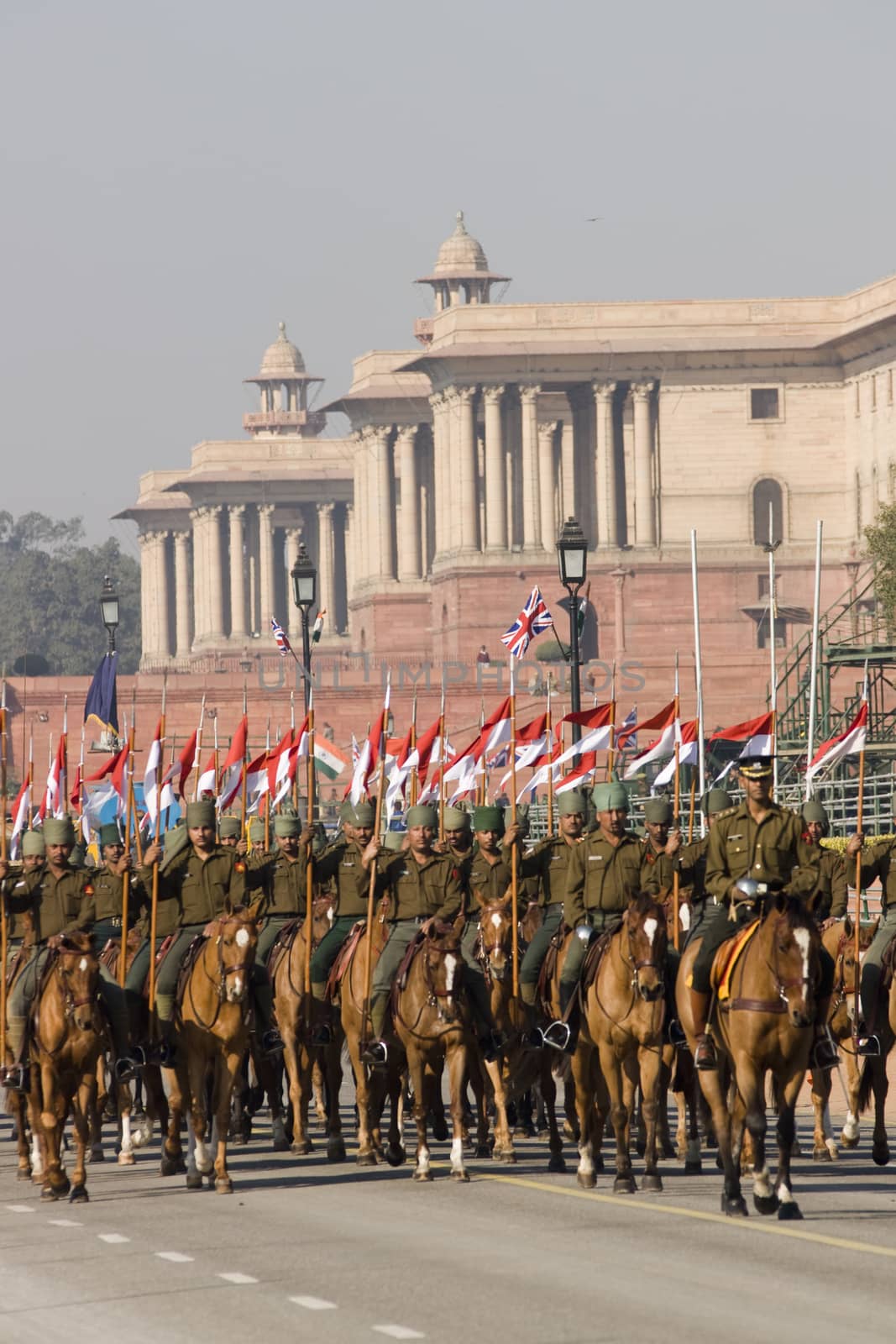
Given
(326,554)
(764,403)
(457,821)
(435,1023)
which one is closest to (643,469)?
Result: (764,403)

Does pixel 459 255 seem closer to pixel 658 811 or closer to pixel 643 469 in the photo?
pixel 643 469

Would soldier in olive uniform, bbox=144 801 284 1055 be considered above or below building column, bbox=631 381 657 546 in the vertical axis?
below

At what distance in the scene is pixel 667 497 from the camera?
11775 centimetres

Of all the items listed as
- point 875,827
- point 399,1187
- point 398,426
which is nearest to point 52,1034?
point 399,1187

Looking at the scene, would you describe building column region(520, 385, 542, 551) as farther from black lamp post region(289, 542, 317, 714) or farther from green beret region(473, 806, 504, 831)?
green beret region(473, 806, 504, 831)

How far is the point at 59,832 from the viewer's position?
70.9 feet

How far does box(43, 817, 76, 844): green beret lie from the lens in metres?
21.6

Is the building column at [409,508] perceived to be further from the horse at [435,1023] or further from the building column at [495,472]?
the horse at [435,1023]

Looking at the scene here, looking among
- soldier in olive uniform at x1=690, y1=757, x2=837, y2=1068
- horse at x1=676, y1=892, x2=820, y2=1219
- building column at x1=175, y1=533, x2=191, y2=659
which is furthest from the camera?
building column at x1=175, y1=533, x2=191, y2=659

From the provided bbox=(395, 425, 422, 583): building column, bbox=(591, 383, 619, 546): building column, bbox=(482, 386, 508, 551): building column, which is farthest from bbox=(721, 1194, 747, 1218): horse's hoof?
bbox=(395, 425, 422, 583): building column

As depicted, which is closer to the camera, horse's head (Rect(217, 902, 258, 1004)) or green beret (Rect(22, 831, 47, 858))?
horse's head (Rect(217, 902, 258, 1004))

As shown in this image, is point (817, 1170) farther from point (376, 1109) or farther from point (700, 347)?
point (700, 347)

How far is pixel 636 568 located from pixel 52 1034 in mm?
97048

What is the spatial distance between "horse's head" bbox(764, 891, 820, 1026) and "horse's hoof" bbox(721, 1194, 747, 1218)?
1.05 meters
